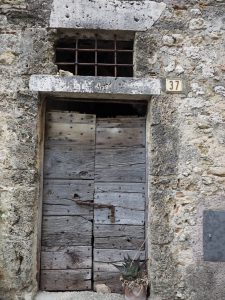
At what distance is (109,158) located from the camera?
411cm

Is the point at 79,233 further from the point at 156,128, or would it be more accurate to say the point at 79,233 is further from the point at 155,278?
the point at 156,128

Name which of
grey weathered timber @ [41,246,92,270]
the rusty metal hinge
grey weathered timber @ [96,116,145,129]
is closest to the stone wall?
grey weathered timber @ [41,246,92,270]

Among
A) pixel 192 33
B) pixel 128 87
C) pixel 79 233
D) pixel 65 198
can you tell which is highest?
pixel 192 33

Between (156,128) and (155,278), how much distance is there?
1.36 metres

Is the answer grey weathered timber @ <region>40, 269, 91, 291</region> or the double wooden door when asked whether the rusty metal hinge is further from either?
grey weathered timber @ <region>40, 269, 91, 291</region>

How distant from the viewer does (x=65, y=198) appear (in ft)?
13.3

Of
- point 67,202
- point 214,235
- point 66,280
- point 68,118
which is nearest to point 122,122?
point 68,118

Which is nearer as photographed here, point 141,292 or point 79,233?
point 141,292

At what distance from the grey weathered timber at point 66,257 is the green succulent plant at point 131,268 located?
29 cm

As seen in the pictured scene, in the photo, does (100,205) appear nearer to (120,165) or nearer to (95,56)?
(120,165)

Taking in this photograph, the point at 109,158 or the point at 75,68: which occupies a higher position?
the point at 75,68

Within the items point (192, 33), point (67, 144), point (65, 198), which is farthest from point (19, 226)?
point (192, 33)

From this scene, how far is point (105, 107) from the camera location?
4.62 meters

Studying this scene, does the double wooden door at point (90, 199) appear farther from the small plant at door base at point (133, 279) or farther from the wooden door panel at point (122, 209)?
the small plant at door base at point (133, 279)
